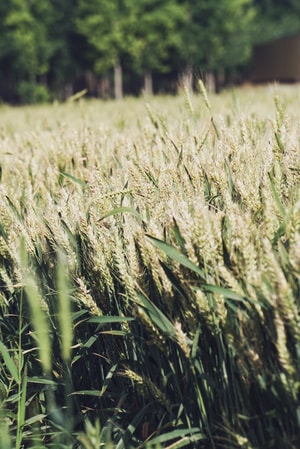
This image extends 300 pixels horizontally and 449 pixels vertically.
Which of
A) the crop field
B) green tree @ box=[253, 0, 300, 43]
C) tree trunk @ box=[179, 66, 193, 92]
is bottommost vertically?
the crop field

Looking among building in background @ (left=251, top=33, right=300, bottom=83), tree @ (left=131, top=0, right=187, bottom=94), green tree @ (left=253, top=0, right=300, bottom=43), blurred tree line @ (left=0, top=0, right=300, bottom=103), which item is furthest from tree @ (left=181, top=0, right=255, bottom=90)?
green tree @ (left=253, top=0, right=300, bottom=43)

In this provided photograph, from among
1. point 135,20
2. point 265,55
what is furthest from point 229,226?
point 265,55

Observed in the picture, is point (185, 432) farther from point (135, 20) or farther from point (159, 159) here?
point (135, 20)

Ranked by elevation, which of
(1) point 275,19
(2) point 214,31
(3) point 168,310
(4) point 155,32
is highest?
(1) point 275,19

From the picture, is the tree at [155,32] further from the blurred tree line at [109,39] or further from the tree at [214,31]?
the tree at [214,31]

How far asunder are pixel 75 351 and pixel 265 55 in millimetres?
38677

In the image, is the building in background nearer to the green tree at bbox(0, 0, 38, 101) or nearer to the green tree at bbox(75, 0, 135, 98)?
the green tree at bbox(75, 0, 135, 98)

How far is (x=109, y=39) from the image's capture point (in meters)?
27.2

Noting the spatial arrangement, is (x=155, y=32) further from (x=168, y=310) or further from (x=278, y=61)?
(x=168, y=310)

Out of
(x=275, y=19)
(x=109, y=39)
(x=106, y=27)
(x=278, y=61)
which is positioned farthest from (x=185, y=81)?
(x=275, y=19)

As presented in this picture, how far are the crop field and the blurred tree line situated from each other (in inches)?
1001

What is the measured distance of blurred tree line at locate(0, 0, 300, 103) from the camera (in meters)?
27.1

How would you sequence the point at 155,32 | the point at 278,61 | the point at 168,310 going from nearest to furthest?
1. the point at 168,310
2. the point at 155,32
3. the point at 278,61

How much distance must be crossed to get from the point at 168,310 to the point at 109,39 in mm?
27289
